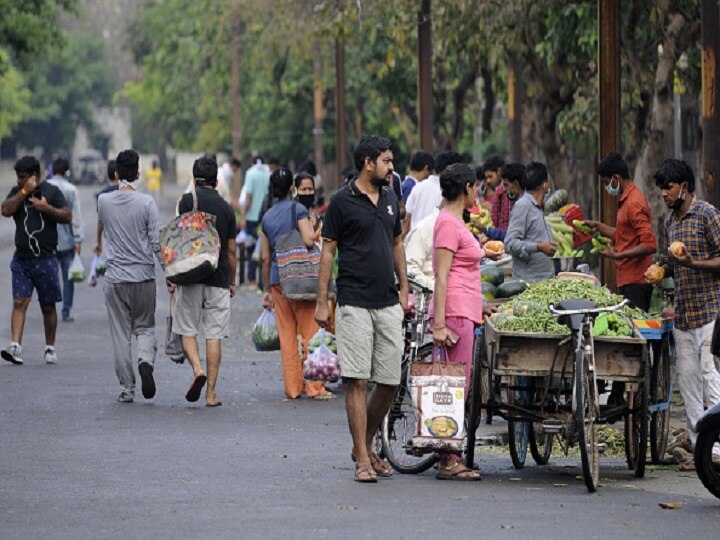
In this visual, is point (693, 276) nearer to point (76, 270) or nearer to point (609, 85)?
point (609, 85)

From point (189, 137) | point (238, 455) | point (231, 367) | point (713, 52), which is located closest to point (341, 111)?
point (231, 367)

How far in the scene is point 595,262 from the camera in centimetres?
2733

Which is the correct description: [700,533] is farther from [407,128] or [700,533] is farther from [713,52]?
[407,128]

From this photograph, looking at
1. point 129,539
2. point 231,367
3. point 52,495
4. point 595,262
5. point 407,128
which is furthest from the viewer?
point 407,128

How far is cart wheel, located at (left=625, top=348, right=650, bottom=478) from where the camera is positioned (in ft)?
35.7

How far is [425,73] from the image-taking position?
2566cm

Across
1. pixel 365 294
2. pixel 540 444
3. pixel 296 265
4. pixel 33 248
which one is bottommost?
pixel 540 444

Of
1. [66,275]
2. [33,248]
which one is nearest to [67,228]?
[66,275]

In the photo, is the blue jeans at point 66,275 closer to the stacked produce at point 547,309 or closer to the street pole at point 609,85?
the street pole at point 609,85

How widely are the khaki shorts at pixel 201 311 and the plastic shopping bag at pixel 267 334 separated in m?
0.94

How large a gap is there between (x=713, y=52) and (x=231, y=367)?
5.98 m

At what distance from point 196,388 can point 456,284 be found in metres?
4.07

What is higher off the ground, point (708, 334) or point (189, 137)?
point (189, 137)

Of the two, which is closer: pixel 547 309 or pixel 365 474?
pixel 365 474
